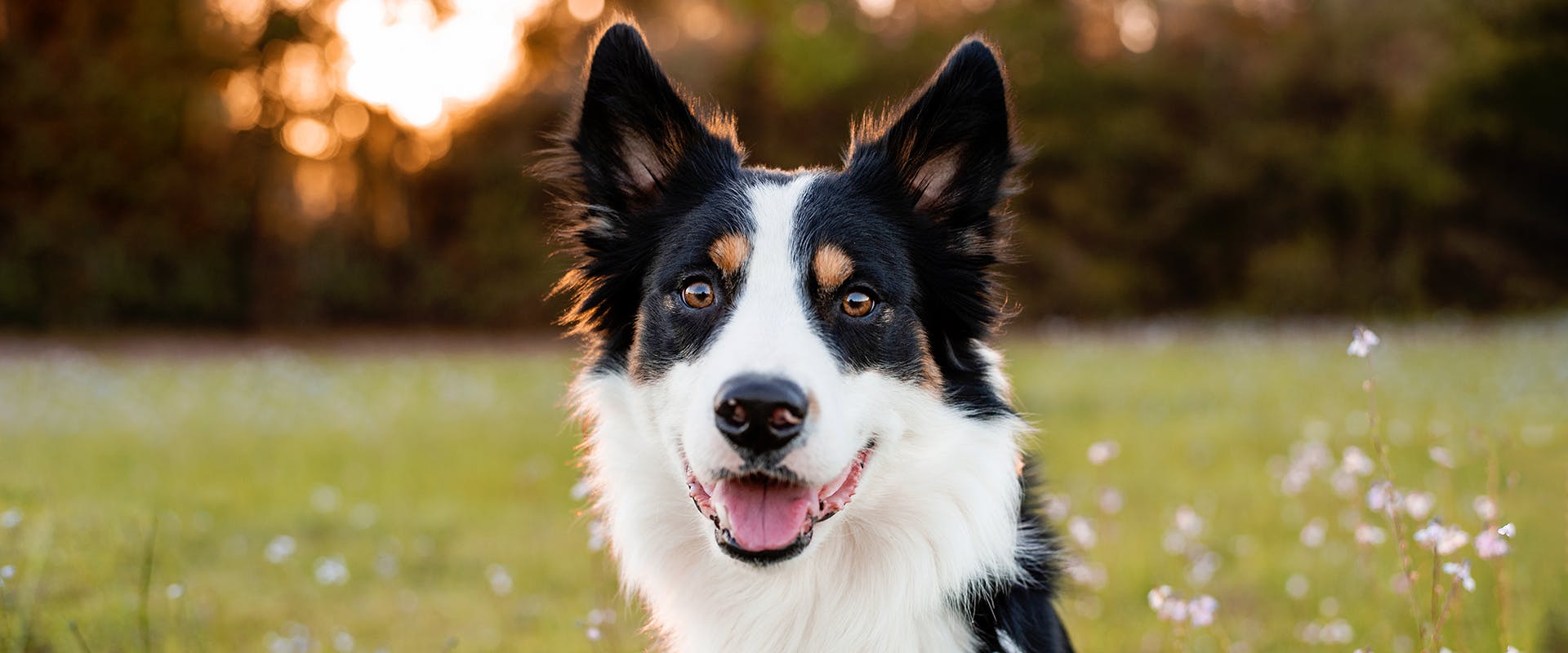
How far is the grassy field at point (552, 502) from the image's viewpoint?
4496mm

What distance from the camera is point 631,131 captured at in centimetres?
360

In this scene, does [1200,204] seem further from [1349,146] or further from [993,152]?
[993,152]

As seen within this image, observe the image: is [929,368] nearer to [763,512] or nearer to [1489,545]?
[763,512]

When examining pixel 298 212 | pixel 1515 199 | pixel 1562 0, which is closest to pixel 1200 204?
pixel 1515 199

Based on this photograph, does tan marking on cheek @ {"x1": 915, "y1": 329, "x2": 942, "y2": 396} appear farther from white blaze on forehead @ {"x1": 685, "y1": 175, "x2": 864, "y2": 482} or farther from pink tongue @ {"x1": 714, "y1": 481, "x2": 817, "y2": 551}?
pink tongue @ {"x1": 714, "y1": 481, "x2": 817, "y2": 551}

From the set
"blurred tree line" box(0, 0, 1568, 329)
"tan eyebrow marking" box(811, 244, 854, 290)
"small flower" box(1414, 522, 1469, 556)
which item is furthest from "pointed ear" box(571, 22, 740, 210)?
"blurred tree line" box(0, 0, 1568, 329)

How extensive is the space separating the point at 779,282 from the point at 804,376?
1.53 feet

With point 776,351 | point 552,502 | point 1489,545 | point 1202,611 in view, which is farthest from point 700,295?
point 552,502

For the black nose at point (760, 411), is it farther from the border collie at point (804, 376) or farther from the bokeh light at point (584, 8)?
the bokeh light at point (584, 8)

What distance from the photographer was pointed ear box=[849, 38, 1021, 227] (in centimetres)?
332

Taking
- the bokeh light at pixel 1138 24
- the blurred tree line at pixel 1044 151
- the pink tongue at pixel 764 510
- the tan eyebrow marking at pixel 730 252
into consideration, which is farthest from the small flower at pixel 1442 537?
the bokeh light at pixel 1138 24

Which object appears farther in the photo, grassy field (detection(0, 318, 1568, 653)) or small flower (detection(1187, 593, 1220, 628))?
grassy field (detection(0, 318, 1568, 653))

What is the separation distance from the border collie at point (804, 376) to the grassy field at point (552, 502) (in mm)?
379

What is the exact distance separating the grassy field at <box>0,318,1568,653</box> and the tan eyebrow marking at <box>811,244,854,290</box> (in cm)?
87
